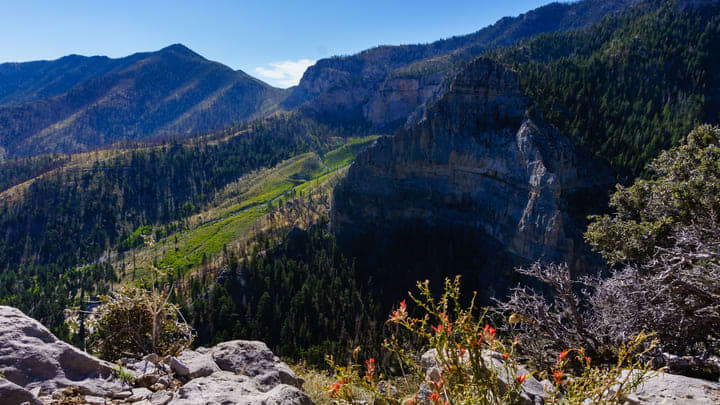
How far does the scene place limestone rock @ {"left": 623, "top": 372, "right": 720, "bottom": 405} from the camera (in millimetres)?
5910

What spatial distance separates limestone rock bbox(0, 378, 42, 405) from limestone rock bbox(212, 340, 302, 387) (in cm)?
561

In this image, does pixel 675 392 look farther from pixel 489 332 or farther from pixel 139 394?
pixel 139 394

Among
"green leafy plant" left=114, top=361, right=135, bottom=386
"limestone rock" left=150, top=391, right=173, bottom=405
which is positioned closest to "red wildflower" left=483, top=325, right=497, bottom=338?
"limestone rock" left=150, top=391, right=173, bottom=405

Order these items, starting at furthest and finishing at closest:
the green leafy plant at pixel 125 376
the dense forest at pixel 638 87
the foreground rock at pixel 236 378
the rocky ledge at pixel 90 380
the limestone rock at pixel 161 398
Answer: the dense forest at pixel 638 87 → the green leafy plant at pixel 125 376 → the foreground rock at pixel 236 378 → the limestone rock at pixel 161 398 → the rocky ledge at pixel 90 380

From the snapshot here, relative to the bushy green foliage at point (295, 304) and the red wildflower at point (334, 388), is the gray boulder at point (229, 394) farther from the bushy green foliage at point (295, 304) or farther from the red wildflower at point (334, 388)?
the bushy green foliage at point (295, 304)

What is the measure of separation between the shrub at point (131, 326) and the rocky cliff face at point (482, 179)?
42053 mm

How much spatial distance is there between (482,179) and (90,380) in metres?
67.3

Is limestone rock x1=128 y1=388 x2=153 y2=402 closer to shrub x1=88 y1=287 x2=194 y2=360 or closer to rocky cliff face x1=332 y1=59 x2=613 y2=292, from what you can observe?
shrub x1=88 y1=287 x2=194 y2=360

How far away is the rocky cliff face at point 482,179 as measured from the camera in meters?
52.7

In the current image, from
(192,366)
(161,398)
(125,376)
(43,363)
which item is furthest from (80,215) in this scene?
(161,398)

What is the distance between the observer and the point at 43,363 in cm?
721

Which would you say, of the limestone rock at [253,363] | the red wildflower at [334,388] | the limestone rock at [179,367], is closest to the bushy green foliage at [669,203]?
the red wildflower at [334,388]

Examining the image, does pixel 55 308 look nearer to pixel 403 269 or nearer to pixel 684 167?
pixel 403 269

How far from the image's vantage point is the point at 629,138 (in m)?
65.7
